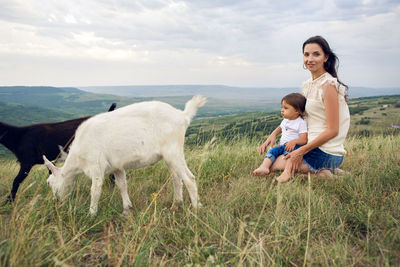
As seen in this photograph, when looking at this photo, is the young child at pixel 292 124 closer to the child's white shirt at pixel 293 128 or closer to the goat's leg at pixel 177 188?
the child's white shirt at pixel 293 128

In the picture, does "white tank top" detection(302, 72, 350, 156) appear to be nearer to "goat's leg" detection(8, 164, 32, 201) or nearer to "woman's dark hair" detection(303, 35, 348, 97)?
"woman's dark hair" detection(303, 35, 348, 97)

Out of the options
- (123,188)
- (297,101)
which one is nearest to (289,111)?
(297,101)

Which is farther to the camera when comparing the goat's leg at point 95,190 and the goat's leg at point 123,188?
the goat's leg at point 123,188

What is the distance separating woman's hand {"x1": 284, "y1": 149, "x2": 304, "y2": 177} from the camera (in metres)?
3.86

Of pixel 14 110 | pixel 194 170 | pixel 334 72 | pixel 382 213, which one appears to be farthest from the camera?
pixel 14 110

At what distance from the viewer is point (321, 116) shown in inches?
155

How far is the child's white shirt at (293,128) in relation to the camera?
4.09 metres

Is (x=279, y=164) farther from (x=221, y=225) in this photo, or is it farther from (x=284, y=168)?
(x=221, y=225)

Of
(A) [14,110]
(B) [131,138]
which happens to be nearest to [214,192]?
(B) [131,138]

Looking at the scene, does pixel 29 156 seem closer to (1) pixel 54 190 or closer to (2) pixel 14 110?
(1) pixel 54 190

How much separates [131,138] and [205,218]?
1.30 metres

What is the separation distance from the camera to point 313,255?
2158mm

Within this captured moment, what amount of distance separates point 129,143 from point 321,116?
9.84 feet

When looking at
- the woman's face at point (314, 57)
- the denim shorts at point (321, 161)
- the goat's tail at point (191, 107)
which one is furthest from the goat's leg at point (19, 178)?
the woman's face at point (314, 57)
